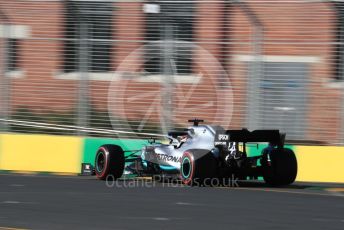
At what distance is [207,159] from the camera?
1456 cm

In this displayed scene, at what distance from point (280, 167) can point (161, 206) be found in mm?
3879

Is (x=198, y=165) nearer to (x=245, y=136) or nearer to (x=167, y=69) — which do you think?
(x=245, y=136)

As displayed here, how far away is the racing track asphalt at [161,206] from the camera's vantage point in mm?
10195

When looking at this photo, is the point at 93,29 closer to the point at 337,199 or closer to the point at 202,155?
the point at 202,155

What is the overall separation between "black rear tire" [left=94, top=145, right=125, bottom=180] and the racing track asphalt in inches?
9.3

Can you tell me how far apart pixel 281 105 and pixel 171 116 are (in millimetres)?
2182

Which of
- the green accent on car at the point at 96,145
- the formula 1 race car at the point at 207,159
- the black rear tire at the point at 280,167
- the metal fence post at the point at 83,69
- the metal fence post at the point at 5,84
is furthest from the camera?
the metal fence post at the point at 5,84

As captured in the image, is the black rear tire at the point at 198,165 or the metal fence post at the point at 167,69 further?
the metal fence post at the point at 167,69

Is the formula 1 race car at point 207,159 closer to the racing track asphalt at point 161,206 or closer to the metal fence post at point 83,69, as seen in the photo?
the racing track asphalt at point 161,206

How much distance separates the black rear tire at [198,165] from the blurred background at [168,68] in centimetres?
344

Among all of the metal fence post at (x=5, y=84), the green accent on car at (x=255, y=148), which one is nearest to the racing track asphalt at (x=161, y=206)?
the green accent on car at (x=255, y=148)

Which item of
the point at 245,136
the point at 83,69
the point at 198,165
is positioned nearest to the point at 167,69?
the point at 83,69

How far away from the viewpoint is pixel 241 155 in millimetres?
15062

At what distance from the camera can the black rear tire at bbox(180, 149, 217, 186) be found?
14.5m
